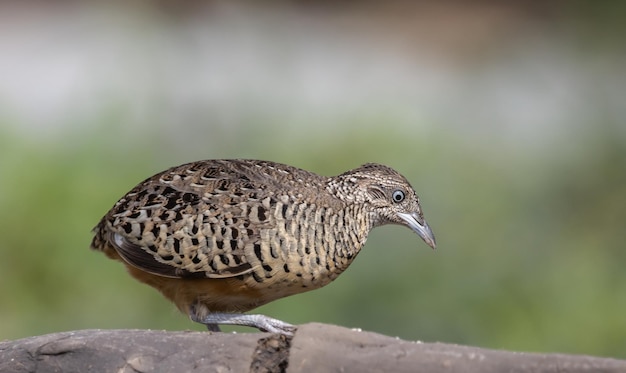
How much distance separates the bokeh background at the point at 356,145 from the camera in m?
8.41

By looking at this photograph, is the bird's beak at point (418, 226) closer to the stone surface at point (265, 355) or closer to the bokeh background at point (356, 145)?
the stone surface at point (265, 355)

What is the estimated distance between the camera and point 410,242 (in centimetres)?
898

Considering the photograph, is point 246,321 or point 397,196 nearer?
point 246,321

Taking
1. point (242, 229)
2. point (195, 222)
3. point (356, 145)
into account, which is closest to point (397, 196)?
point (242, 229)

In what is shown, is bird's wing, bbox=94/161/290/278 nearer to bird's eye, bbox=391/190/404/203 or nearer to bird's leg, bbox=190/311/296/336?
bird's leg, bbox=190/311/296/336

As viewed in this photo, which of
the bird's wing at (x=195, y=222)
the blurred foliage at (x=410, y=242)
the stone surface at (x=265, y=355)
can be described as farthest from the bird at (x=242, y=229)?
the blurred foliage at (x=410, y=242)

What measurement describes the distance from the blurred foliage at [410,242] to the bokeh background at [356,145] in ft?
0.05

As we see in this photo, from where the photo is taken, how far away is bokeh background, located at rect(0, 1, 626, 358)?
27.6 ft

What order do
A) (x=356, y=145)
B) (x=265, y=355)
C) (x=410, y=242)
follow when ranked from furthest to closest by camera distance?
(x=356, y=145) → (x=410, y=242) → (x=265, y=355)

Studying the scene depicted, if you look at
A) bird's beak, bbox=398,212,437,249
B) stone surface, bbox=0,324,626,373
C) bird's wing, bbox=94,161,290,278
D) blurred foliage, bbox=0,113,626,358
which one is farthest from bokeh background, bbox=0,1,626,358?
stone surface, bbox=0,324,626,373

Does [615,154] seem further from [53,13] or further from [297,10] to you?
[53,13]

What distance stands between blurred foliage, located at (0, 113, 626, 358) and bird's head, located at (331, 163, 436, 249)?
83.2 inches

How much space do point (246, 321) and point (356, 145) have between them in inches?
171

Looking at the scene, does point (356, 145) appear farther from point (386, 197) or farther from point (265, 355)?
point (265, 355)
